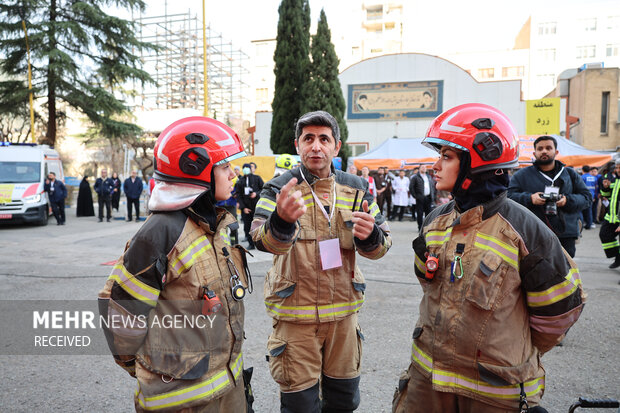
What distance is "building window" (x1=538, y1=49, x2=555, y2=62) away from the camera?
59156 millimetres

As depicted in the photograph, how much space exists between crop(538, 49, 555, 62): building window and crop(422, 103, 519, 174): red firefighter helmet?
226 ft

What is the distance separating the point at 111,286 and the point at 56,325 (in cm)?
437

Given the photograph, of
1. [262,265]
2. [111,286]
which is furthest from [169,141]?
[262,265]

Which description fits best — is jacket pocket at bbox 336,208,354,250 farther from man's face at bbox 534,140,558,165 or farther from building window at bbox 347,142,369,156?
building window at bbox 347,142,369,156

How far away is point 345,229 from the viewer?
8.16 feet

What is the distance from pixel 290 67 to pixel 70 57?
35.5ft

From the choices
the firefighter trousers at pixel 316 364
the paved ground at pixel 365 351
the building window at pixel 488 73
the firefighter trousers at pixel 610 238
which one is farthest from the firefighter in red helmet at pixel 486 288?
the building window at pixel 488 73

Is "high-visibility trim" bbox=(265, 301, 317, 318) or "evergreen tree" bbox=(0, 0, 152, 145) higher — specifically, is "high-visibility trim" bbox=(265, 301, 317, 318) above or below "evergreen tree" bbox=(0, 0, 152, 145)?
below

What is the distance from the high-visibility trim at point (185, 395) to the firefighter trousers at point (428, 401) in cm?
88

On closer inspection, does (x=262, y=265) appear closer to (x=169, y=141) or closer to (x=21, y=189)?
(x=169, y=141)

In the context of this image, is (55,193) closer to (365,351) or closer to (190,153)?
(365,351)

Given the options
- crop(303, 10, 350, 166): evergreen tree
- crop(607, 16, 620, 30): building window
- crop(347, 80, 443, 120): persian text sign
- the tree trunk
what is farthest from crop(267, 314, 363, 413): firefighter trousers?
crop(607, 16, 620, 30): building window

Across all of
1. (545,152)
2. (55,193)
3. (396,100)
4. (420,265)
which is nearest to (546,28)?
(396,100)

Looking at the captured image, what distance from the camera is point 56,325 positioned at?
5.21 meters
